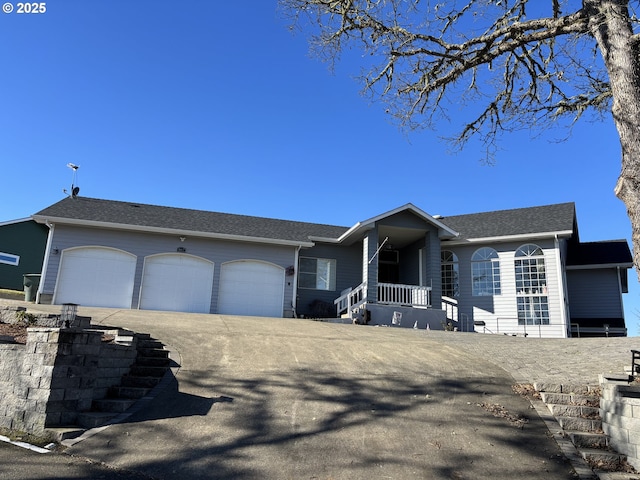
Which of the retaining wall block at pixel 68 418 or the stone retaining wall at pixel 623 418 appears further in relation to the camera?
the retaining wall block at pixel 68 418

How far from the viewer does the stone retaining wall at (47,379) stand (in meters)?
5.35

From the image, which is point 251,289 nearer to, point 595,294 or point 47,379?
point 47,379

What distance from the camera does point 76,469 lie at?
438 centimetres

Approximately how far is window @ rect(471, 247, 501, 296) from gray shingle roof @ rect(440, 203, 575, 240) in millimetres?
736

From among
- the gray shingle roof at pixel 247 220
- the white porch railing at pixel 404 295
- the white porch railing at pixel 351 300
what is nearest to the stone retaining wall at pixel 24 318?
the gray shingle roof at pixel 247 220

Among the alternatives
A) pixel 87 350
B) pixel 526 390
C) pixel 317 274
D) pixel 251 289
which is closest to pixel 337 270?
pixel 317 274

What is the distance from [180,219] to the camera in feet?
57.7

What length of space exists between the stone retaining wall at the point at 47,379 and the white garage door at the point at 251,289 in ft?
33.9

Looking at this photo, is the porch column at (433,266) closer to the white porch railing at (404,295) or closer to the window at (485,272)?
the white porch railing at (404,295)

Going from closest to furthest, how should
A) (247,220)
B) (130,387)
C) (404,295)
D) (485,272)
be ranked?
(130,387)
(404,295)
(485,272)
(247,220)

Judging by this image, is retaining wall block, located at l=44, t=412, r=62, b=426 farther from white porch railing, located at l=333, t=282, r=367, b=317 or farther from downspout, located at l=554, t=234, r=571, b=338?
downspout, located at l=554, t=234, r=571, b=338

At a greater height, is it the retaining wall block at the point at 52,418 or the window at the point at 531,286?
the window at the point at 531,286

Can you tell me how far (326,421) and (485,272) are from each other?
13341mm

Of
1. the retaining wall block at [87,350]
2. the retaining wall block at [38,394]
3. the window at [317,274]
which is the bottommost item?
the retaining wall block at [38,394]
